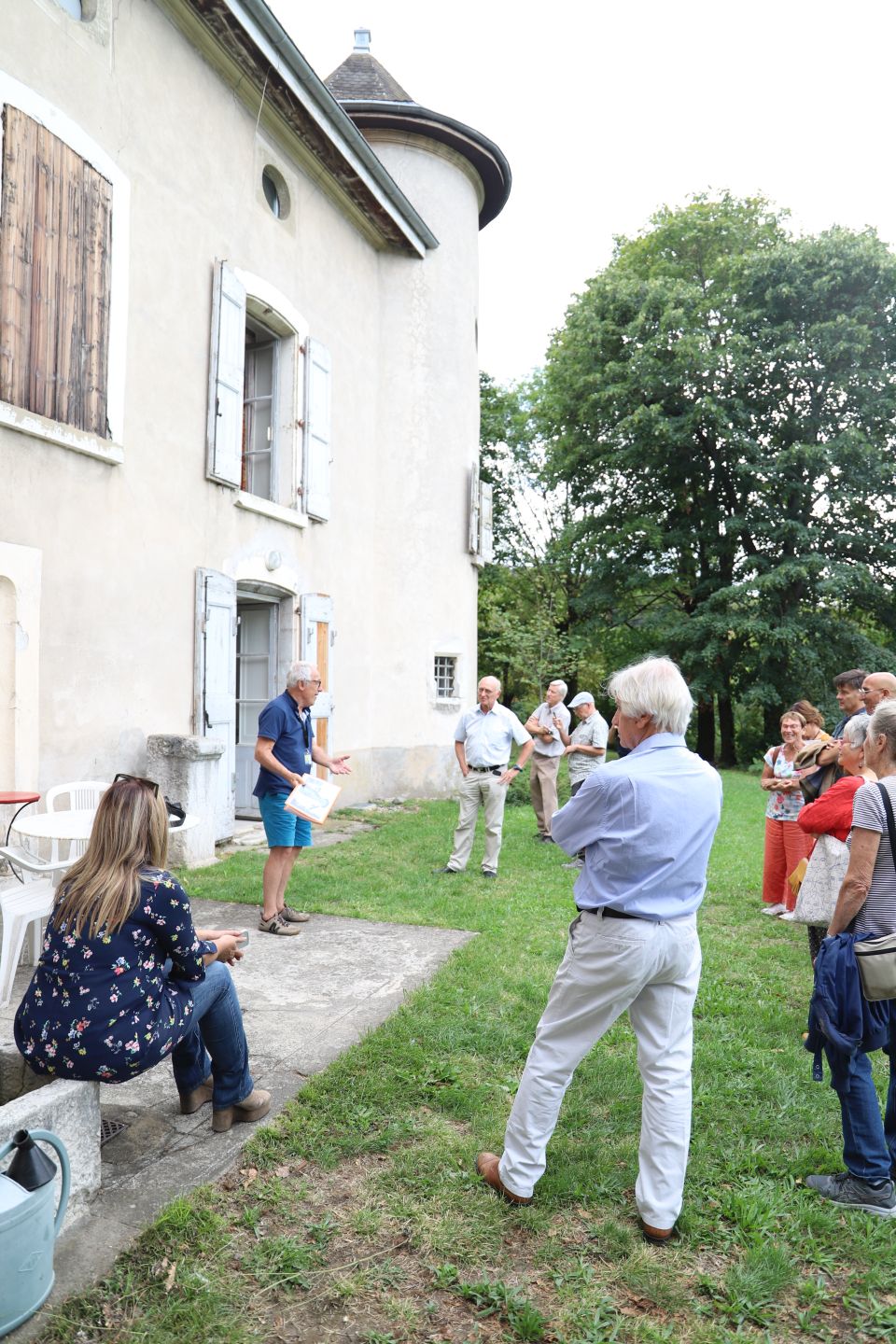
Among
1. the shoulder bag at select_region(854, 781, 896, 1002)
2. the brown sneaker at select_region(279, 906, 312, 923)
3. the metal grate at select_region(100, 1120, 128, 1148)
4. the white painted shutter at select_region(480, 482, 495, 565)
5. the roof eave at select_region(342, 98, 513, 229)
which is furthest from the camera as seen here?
the white painted shutter at select_region(480, 482, 495, 565)

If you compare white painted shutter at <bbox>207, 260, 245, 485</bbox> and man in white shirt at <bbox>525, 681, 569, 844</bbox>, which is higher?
white painted shutter at <bbox>207, 260, 245, 485</bbox>

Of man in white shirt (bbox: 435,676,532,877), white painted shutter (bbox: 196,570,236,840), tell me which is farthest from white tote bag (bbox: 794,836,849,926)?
white painted shutter (bbox: 196,570,236,840)

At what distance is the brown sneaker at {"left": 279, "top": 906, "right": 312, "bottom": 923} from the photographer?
615 cm

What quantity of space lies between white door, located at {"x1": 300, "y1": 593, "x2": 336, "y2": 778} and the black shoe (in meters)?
8.27

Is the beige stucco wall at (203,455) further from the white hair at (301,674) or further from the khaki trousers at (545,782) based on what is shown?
the khaki trousers at (545,782)

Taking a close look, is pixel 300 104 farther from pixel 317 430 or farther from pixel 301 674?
pixel 301 674

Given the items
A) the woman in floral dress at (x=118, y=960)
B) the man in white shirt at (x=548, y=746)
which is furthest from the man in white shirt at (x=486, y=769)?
the woman in floral dress at (x=118, y=960)

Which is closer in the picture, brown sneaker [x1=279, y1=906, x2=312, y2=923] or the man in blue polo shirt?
the man in blue polo shirt

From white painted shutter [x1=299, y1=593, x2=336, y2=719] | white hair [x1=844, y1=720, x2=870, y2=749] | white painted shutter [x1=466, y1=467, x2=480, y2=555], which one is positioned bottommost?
white hair [x1=844, y1=720, x2=870, y2=749]

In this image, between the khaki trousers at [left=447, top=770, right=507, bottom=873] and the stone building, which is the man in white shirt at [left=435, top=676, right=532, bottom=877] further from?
the stone building

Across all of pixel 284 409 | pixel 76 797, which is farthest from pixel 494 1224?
pixel 284 409

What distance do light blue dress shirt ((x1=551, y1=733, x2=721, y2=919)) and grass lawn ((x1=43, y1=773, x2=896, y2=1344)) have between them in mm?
1087

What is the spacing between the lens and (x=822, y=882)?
4.38 meters

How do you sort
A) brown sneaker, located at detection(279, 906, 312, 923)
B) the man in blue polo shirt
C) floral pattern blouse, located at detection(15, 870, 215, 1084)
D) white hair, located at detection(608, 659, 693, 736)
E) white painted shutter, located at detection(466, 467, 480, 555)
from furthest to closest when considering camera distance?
white painted shutter, located at detection(466, 467, 480, 555) → brown sneaker, located at detection(279, 906, 312, 923) → the man in blue polo shirt → white hair, located at detection(608, 659, 693, 736) → floral pattern blouse, located at detection(15, 870, 215, 1084)
